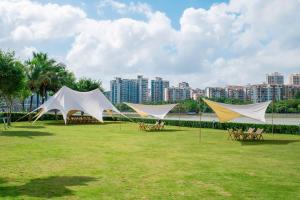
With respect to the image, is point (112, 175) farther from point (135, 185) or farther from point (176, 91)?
point (176, 91)

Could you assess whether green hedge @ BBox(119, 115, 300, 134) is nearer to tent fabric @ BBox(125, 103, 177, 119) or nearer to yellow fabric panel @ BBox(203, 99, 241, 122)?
yellow fabric panel @ BBox(203, 99, 241, 122)

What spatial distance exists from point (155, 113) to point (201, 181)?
58.6 feet

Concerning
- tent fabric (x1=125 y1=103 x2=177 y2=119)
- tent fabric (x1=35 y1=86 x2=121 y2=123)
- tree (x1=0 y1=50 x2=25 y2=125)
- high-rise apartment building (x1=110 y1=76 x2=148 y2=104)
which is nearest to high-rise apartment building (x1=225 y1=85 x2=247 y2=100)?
high-rise apartment building (x1=110 y1=76 x2=148 y2=104)

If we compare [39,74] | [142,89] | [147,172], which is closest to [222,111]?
[147,172]

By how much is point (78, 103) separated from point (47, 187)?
958 inches

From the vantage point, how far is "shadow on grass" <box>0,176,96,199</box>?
7.29 metres

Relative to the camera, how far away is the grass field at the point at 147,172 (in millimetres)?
7449

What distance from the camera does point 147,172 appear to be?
380 inches

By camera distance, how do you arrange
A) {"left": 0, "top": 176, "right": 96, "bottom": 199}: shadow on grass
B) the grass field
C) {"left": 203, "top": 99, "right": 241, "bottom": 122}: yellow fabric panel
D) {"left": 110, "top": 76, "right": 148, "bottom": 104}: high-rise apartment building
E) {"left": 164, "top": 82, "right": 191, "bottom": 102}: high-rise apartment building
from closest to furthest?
{"left": 0, "top": 176, "right": 96, "bottom": 199}: shadow on grass < the grass field < {"left": 203, "top": 99, "right": 241, "bottom": 122}: yellow fabric panel < {"left": 110, "top": 76, "right": 148, "bottom": 104}: high-rise apartment building < {"left": 164, "top": 82, "right": 191, "bottom": 102}: high-rise apartment building

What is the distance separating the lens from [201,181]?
8.56m

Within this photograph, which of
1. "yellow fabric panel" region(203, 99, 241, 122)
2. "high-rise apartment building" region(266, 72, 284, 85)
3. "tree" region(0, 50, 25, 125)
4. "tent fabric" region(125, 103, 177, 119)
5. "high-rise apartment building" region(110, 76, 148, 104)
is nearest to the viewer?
"yellow fabric panel" region(203, 99, 241, 122)

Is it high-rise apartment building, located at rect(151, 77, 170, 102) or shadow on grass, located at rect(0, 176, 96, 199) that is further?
high-rise apartment building, located at rect(151, 77, 170, 102)

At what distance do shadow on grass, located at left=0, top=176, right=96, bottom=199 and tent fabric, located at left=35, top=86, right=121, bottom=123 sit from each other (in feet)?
70.6

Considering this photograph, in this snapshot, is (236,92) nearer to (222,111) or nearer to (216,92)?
(216,92)
